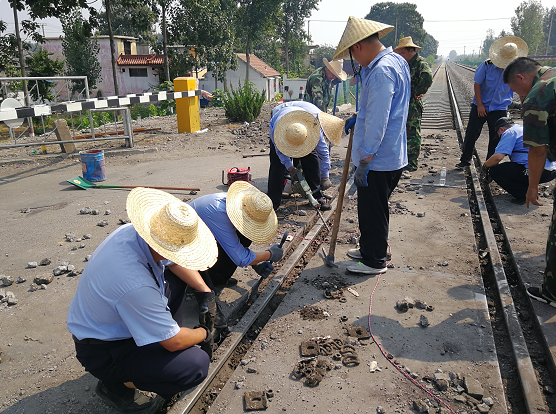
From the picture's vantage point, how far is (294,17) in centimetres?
4416

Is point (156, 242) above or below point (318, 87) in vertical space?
below

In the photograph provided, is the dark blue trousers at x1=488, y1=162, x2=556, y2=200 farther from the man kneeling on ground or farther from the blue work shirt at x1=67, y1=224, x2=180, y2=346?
the blue work shirt at x1=67, y1=224, x2=180, y2=346

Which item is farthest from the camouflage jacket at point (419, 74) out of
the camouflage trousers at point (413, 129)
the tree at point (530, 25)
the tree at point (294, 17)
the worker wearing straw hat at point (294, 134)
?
the tree at point (530, 25)

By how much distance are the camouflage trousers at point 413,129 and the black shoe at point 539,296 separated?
11.8 feet

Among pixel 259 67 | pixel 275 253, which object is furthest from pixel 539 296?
pixel 259 67

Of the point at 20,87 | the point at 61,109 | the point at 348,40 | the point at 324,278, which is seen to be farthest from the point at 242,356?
the point at 20,87

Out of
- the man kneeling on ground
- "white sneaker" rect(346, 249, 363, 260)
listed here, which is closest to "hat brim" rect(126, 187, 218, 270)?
"white sneaker" rect(346, 249, 363, 260)

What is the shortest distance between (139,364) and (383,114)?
2665mm

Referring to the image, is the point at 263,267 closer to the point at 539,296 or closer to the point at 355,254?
the point at 355,254

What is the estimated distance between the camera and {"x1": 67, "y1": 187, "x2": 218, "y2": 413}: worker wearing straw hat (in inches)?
83.8

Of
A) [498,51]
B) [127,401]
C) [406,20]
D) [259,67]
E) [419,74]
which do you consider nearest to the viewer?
[127,401]

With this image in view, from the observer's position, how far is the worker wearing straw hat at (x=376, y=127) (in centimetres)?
352

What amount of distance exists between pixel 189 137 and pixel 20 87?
689 inches

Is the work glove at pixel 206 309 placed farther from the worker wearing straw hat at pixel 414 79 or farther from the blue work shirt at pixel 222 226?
the worker wearing straw hat at pixel 414 79
